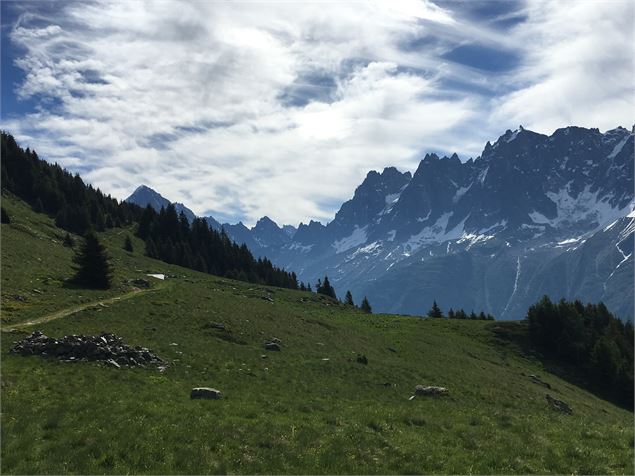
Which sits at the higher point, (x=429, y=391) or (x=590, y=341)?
(x=590, y=341)

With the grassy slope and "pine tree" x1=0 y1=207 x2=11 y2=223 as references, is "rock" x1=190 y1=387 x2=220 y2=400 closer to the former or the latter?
the grassy slope

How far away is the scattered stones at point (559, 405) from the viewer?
45.9 meters

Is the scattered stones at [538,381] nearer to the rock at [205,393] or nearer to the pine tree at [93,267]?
the rock at [205,393]

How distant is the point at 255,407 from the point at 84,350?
1465 centimetres

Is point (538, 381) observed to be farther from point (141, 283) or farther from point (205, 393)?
point (141, 283)

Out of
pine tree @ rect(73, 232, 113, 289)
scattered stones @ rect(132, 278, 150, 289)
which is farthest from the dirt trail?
scattered stones @ rect(132, 278, 150, 289)

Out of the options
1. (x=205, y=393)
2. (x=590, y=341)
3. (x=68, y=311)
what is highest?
(x=68, y=311)

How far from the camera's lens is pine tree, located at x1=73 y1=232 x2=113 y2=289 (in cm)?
5688

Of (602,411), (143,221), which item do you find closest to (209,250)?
(143,221)

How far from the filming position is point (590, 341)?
83312 millimetres

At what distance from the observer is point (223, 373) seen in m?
34.7

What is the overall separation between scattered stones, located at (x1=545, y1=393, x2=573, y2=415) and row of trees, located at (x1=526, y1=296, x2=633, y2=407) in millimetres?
29542

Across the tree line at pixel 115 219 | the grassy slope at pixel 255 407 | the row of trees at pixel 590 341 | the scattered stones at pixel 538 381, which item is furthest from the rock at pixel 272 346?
the tree line at pixel 115 219

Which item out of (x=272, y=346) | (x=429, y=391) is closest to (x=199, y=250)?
(x=272, y=346)
